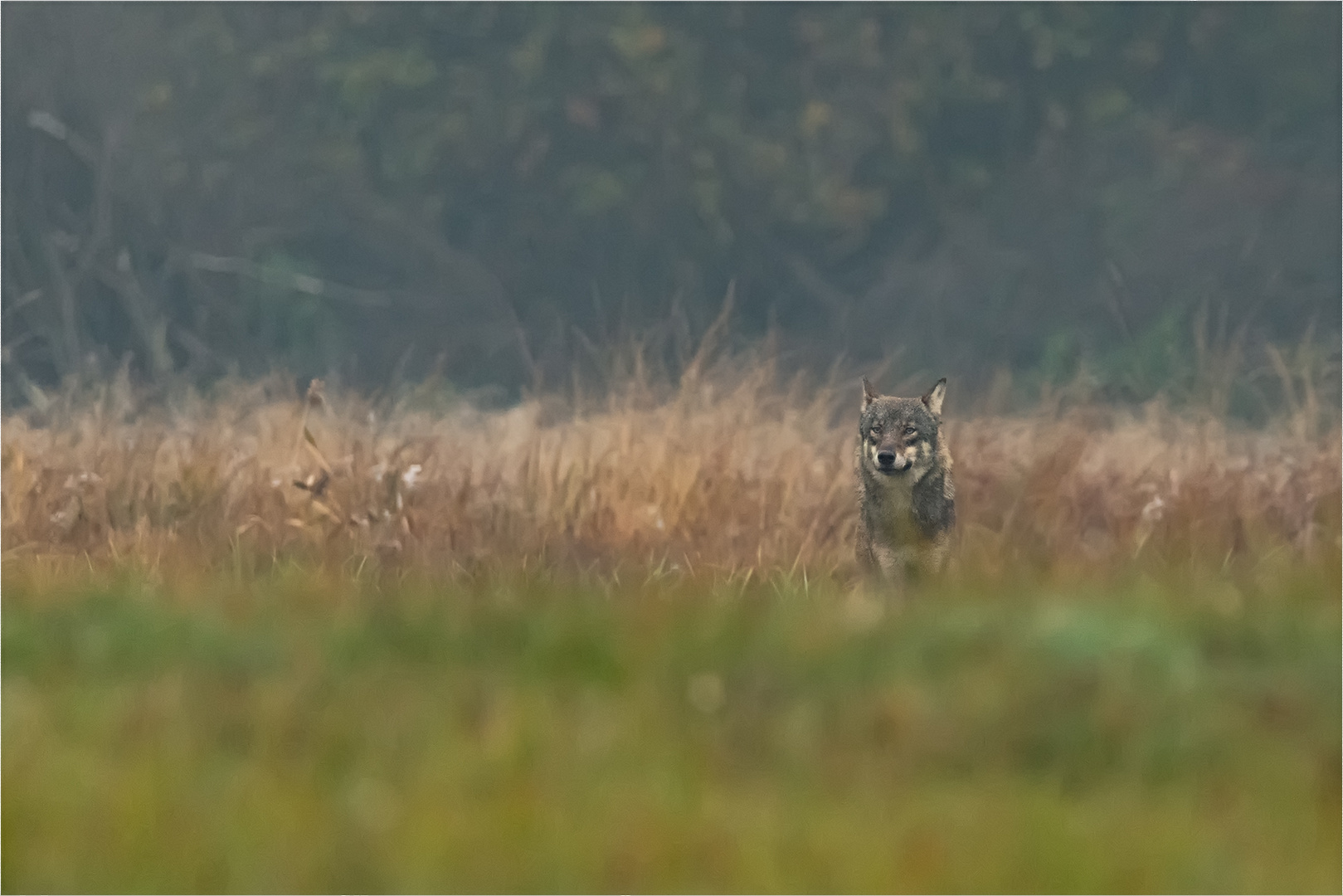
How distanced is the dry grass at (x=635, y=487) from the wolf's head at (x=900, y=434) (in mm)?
478

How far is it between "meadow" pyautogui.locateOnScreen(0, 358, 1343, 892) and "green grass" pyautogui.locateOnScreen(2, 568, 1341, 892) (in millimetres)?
14

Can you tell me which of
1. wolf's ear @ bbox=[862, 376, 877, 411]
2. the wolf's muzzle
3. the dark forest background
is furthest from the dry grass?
the dark forest background

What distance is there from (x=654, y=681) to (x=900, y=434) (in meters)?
2.51

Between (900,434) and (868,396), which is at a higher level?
(868,396)

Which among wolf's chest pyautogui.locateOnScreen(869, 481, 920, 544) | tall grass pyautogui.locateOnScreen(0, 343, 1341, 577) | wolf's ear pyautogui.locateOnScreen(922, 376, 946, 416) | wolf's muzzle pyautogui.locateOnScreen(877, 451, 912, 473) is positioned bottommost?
tall grass pyautogui.locateOnScreen(0, 343, 1341, 577)

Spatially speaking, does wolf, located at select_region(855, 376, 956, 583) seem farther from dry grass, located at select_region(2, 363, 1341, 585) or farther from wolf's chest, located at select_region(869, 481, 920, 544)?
dry grass, located at select_region(2, 363, 1341, 585)

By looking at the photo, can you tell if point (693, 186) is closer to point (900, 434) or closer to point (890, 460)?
point (900, 434)

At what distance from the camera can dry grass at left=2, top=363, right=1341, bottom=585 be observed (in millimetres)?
8453

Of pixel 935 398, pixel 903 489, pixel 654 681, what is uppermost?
pixel 935 398

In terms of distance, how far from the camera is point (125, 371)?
11859 mm

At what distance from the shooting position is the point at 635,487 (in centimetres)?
946

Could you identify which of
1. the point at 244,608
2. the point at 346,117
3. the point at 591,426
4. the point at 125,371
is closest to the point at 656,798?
the point at 244,608

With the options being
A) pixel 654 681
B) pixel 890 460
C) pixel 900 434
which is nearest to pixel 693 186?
pixel 900 434

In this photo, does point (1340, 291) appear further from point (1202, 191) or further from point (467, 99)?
point (467, 99)
